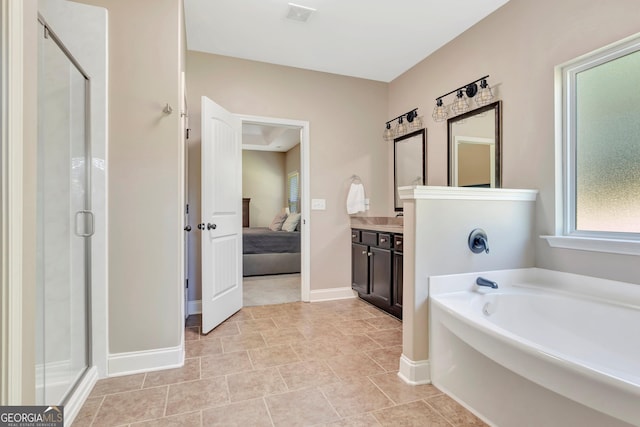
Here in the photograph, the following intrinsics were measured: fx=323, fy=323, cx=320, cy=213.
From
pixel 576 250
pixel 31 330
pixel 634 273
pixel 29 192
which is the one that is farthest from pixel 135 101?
pixel 634 273

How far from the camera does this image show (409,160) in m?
3.70

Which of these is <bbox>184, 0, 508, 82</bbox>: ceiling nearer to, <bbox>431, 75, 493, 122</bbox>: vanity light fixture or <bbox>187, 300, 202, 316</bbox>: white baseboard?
<bbox>431, 75, 493, 122</bbox>: vanity light fixture

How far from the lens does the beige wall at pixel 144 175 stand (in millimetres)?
2092

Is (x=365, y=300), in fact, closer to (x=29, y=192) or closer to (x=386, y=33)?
(x=386, y=33)

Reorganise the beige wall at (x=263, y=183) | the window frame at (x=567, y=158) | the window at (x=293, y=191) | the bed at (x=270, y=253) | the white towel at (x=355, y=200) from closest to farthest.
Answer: the window frame at (x=567, y=158)
the white towel at (x=355, y=200)
the bed at (x=270, y=253)
the window at (x=293, y=191)
the beige wall at (x=263, y=183)

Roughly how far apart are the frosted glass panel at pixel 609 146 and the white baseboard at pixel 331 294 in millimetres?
2378

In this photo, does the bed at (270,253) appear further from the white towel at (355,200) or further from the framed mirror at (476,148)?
the framed mirror at (476,148)

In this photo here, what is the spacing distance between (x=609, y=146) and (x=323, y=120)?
8.56 ft

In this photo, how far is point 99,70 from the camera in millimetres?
Answer: 2039

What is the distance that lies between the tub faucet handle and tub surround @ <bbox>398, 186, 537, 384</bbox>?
1.1 inches

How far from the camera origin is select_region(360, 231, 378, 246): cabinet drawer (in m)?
3.39

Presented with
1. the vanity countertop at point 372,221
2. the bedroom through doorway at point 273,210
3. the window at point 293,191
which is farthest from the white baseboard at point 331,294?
the window at point 293,191

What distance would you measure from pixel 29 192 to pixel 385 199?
3617 millimetres

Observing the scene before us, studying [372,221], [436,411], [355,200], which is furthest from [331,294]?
[436,411]
